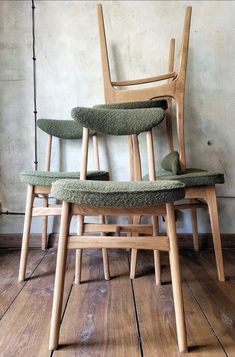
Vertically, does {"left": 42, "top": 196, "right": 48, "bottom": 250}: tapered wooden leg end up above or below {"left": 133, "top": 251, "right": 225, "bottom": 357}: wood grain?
above

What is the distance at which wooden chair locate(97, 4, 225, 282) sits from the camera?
4.17ft

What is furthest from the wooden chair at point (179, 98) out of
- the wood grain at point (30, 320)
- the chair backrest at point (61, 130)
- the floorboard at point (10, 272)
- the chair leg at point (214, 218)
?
the floorboard at point (10, 272)

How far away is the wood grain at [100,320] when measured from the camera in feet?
2.64

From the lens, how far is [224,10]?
65.7 inches

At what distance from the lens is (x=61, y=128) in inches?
62.3

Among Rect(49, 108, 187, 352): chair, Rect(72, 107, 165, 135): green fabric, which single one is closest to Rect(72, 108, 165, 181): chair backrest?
A: Rect(72, 107, 165, 135): green fabric

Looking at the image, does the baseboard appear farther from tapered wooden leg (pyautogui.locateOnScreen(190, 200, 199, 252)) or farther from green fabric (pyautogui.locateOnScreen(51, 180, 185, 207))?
green fabric (pyautogui.locateOnScreen(51, 180, 185, 207))

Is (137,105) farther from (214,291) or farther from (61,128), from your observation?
(214,291)

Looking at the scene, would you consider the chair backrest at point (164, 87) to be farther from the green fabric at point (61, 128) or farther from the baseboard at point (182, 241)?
the baseboard at point (182, 241)

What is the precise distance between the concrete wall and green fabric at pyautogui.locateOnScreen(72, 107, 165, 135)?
0.68 meters

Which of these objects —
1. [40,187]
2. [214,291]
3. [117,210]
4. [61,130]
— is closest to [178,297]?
[117,210]

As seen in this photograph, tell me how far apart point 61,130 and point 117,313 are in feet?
3.20

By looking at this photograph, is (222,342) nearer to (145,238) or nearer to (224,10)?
(145,238)

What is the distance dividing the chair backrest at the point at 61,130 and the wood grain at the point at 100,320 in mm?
636
